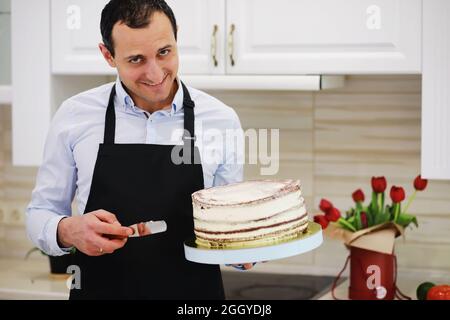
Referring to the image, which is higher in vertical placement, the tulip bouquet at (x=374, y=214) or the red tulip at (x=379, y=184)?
the red tulip at (x=379, y=184)

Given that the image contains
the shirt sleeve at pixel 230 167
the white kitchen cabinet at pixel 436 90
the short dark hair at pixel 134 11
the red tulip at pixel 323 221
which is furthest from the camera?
the red tulip at pixel 323 221

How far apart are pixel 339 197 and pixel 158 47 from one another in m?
0.93

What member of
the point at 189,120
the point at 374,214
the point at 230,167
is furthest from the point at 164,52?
the point at 374,214

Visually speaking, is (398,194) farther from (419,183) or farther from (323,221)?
(323,221)

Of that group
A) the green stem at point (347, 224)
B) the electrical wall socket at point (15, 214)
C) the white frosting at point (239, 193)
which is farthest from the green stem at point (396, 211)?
the electrical wall socket at point (15, 214)

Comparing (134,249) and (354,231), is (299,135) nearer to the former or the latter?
(354,231)

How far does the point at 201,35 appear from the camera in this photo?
2.11m

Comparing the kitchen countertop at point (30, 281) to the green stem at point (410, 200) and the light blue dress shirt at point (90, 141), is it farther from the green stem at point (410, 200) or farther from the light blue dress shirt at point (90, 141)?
the green stem at point (410, 200)

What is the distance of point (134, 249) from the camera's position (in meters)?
1.64

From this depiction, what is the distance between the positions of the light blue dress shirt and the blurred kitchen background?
45 cm

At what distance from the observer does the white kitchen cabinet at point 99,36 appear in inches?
82.7

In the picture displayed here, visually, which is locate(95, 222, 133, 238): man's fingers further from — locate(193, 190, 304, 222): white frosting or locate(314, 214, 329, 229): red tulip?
locate(314, 214, 329, 229): red tulip

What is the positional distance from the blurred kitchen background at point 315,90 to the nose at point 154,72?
52 cm
